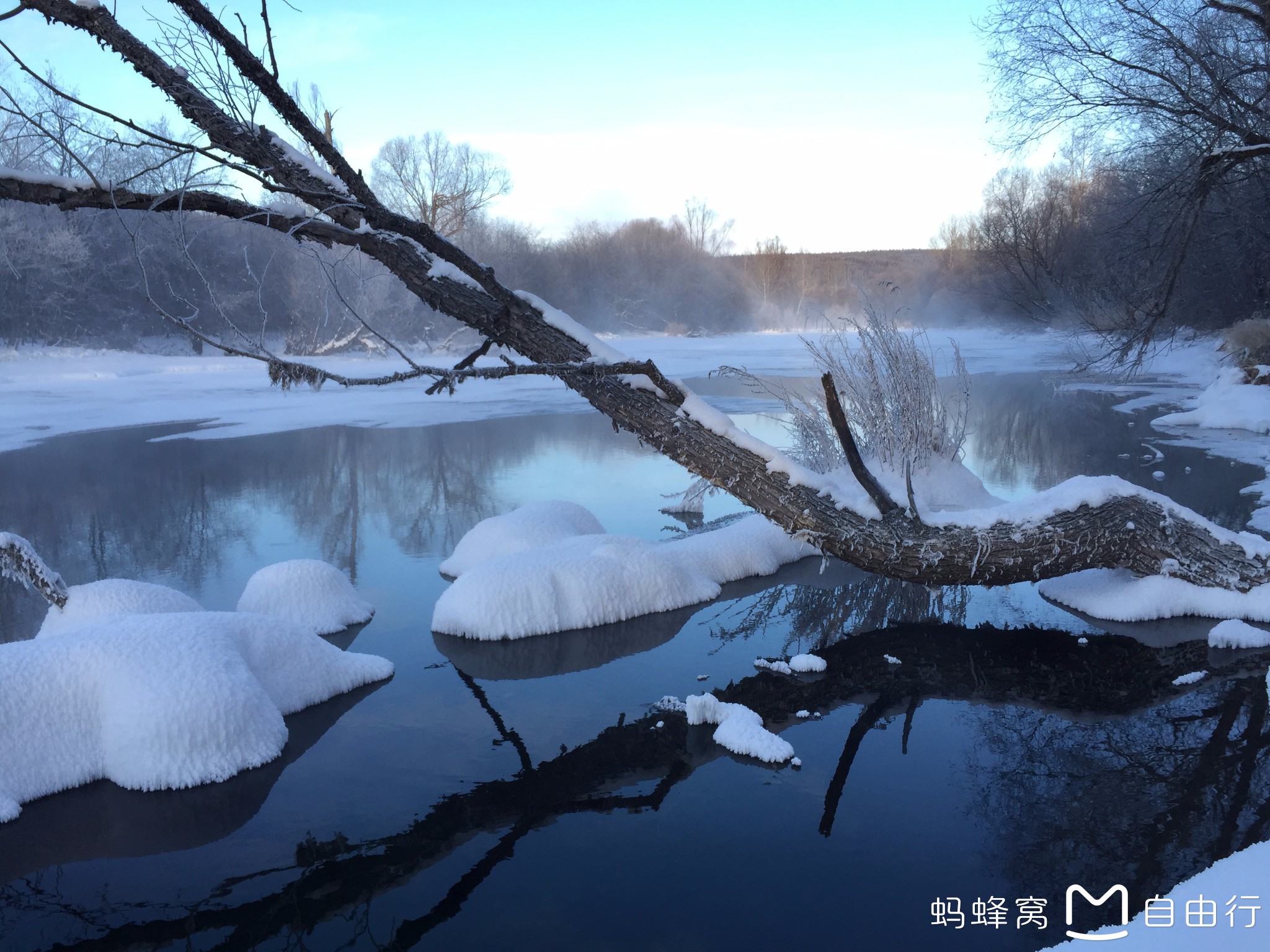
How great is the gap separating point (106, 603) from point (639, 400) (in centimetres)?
296

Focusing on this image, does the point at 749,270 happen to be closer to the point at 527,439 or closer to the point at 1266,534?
the point at 527,439

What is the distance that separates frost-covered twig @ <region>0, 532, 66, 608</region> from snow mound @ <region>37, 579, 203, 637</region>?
0.32ft

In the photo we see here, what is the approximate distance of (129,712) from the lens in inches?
147

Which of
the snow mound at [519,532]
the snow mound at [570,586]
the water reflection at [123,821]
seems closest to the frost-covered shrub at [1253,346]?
the snow mound at [570,586]

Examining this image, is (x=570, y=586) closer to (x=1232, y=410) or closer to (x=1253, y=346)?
(x=1232, y=410)

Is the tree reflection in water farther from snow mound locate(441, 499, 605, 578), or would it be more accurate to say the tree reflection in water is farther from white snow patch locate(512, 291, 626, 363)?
snow mound locate(441, 499, 605, 578)

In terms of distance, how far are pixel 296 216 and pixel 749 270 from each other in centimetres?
4709

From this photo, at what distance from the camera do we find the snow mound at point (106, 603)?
15.8 feet

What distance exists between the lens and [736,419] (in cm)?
1355

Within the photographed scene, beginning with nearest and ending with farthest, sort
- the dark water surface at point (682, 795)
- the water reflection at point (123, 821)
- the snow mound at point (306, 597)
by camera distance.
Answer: the dark water surface at point (682, 795), the water reflection at point (123, 821), the snow mound at point (306, 597)

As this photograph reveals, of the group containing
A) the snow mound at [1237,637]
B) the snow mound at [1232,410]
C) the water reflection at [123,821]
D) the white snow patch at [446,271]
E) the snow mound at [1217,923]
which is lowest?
the water reflection at [123,821]

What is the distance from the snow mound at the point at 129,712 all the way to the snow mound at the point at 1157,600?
4697 millimetres

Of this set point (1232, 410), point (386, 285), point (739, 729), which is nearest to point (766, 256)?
point (386, 285)

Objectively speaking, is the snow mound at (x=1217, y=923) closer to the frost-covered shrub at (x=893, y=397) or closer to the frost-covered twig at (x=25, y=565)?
the frost-covered shrub at (x=893, y=397)
